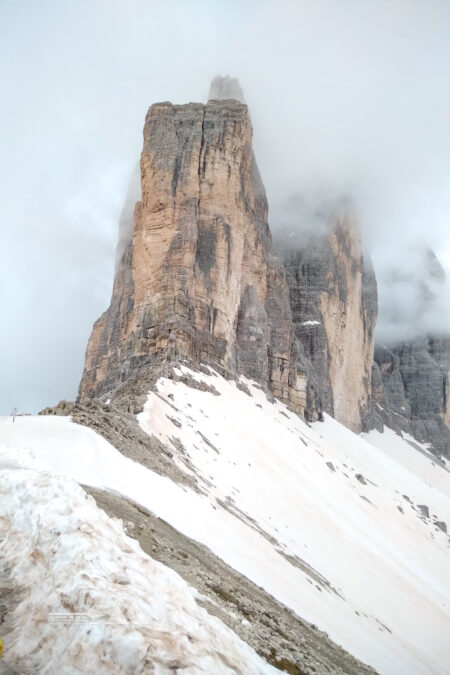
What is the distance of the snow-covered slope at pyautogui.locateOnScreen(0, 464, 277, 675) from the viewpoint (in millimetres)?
5020

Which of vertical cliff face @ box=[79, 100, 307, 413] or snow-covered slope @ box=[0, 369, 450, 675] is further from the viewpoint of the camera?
vertical cliff face @ box=[79, 100, 307, 413]

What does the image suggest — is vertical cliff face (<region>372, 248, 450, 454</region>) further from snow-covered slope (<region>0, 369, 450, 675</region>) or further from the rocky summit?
snow-covered slope (<region>0, 369, 450, 675</region>)

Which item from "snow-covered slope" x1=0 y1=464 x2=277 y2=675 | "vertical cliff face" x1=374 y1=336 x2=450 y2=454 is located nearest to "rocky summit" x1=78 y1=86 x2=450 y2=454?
"snow-covered slope" x1=0 y1=464 x2=277 y2=675

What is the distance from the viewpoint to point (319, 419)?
216 feet

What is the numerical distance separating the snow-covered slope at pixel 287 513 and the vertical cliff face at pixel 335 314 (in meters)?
30.6

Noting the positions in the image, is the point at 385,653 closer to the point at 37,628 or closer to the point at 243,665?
the point at 243,665

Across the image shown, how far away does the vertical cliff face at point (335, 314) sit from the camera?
8069 centimetres

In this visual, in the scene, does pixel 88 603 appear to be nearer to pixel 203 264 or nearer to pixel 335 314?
pixel 203 264

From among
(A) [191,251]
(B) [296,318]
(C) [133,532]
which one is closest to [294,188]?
(B) [296,318]

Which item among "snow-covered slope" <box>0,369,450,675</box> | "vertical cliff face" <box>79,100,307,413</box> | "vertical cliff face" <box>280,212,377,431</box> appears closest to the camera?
"snow-covered slope" <box>0,369,450,675</box>

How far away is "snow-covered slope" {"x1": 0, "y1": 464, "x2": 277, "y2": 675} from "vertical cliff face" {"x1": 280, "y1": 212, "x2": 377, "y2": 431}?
228 ft

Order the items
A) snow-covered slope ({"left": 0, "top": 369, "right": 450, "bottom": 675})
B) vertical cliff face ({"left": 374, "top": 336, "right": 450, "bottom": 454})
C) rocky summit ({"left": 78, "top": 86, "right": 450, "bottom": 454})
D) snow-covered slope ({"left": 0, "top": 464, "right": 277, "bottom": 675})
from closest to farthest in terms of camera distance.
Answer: snow-covered slope ({"left": 0, "top": 464, "right": 277, "bottom": 675}) → snow-covered slope ({"left": 0, "top": 369, "right": 450, "bottom": 675}) → rocky summit ({"left": 78, "top": 86, "right": 450, "bottom": 454}) → vertical cliff face ({"left": 374, "top": 336, "right": 450, "bottom": 454})

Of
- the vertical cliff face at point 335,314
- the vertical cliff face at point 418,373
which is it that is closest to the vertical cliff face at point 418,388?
the vertical cliff face at point 418,373

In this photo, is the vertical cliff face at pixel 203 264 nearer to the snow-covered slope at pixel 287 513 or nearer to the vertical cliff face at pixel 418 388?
the snow-covered slope at pixel 287 513
